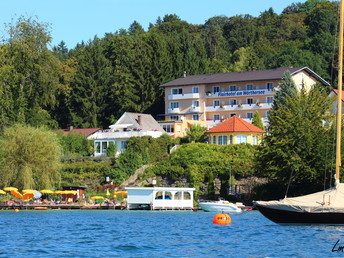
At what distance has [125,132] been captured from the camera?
89312mm

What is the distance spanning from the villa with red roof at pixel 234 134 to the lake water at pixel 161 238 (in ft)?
109

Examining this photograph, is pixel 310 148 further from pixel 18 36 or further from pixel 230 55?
pixel 230 55

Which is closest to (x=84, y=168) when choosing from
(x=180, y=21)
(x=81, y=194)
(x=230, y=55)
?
(x=81, y=194)

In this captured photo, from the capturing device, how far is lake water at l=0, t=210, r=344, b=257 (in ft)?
104

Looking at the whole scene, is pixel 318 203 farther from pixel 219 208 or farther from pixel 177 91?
pixel 177 91

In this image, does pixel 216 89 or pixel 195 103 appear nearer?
pixel 216 89

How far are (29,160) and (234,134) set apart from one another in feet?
89.9

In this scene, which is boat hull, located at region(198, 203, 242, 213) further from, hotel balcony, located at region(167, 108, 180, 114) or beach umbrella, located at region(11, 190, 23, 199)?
hotel balcony, located at region(167, 108, 180, 114)

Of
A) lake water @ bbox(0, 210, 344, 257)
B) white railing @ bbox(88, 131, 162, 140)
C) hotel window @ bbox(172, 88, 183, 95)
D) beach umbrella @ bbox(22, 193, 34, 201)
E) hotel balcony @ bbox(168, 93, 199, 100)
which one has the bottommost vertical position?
lake water @ bbox(0, 210, 344, 257)

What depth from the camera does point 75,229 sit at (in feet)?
144

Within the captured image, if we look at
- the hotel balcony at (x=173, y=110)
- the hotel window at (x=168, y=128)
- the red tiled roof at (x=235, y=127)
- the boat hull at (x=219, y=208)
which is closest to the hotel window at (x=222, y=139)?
the red tiled roof at (x=235, y=127)

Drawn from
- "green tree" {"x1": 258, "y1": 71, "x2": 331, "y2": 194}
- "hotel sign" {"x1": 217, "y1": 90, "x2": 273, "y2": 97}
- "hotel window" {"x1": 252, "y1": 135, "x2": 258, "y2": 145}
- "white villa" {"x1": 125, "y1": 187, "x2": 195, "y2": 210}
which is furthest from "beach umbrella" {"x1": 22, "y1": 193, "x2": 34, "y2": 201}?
"hotel sign" {"x1": 217, "y1": 90, "x2": 273, "y2": 97}

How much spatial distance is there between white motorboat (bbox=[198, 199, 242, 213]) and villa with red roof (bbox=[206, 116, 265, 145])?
2078 centimetres

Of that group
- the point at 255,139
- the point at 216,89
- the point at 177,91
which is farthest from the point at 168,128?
the point at 255,139
